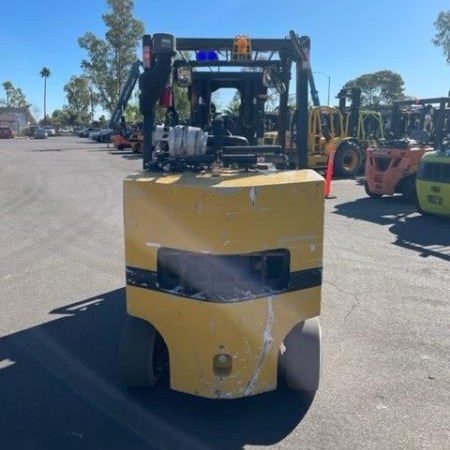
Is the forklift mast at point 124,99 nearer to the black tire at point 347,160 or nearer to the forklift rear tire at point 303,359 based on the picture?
the forklift rear tire at point 303,359

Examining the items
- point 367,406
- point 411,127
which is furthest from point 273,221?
point 411,127

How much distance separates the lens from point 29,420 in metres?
3.45

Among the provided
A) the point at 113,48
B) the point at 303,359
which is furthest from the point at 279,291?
the point at 113,48

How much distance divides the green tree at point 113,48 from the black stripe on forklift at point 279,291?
57683 mm

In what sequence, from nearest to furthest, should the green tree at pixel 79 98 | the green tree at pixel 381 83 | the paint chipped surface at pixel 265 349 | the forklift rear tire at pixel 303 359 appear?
the paint chipped surface at pixel 265 349 < the forklift rear tire at pixel 303 359 < the green tree at pixel 381 83 < the green tree at pixel 79 98

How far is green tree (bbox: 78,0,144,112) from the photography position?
5938cm

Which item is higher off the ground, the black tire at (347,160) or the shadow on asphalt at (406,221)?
the black tire at (347,160)

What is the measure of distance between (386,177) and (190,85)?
9.15m

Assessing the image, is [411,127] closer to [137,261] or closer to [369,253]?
[369,253]

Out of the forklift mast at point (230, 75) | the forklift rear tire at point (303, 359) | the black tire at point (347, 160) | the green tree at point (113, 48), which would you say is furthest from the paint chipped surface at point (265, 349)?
the green tree at point (113, 48)

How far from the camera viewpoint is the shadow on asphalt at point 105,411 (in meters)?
3.26

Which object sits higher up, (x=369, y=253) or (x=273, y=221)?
(x=273, y=221)

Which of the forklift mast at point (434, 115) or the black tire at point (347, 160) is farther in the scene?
the black tire at point (347, 160)

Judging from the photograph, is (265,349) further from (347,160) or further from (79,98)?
(79,98)
